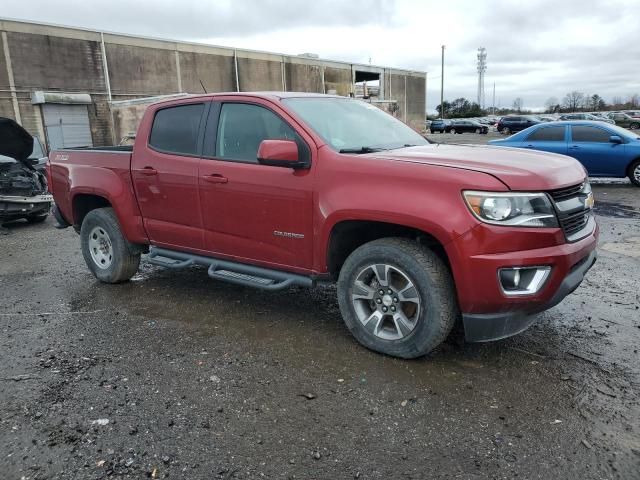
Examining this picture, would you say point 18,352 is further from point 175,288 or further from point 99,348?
point 175,288

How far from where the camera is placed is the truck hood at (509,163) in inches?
126

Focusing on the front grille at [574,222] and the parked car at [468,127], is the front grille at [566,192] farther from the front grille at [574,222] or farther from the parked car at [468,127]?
the parked car at [468,127]

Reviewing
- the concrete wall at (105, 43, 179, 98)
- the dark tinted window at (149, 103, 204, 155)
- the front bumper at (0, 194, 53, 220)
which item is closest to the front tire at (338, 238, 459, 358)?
the dark tinted window at (149, 103, 204, 155)

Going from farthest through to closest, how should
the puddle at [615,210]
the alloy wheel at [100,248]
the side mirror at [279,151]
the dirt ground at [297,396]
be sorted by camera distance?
the puddle at [615,210]
the alloy wheel at [100,248]
the side mirror at [279,151]
the dirt ground at [297,396]

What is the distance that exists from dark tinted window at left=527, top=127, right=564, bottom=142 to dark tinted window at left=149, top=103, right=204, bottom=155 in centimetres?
994

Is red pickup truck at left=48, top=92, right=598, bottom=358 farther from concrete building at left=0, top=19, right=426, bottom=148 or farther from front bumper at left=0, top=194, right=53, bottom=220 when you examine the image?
concrete building at left=0, top=19, right=426, bottom=148

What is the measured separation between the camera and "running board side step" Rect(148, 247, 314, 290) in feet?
13.5

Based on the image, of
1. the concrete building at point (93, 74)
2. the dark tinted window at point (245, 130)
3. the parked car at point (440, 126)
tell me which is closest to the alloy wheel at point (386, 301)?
the dark tinted window at point (245, 130)

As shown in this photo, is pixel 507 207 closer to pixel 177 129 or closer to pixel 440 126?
pixel 177 129

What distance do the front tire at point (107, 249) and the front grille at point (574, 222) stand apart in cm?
417

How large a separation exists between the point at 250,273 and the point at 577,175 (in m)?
2.59

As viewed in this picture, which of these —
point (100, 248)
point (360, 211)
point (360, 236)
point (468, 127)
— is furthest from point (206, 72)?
point (360, 211)

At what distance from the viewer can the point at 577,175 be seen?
3654 millimetres

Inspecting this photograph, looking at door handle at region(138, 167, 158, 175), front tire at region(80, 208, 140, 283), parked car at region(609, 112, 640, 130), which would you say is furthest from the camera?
parked car at region(609, 112, 640, 130)
